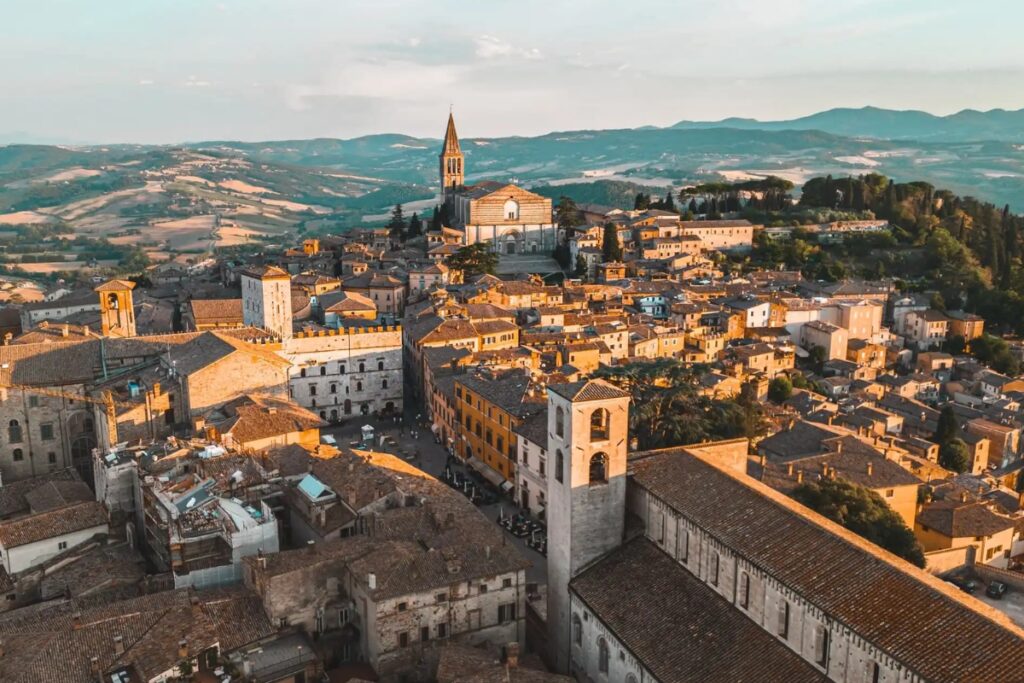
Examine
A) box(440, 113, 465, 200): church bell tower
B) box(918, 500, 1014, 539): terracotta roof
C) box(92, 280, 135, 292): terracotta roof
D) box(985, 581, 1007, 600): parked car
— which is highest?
box(440, 113, 465, 200): church bell tower

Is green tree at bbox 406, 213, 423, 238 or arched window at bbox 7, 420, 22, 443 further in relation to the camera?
green tree at bbox 406, 213, 423, 238

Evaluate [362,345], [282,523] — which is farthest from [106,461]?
[362,345]

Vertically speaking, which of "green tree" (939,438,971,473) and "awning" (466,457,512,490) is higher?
"awning" (466,457,512,490)

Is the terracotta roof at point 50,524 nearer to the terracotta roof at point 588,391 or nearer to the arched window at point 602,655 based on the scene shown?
the terracotta roof at point 588,391

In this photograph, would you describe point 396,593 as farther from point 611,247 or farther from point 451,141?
point 451,141

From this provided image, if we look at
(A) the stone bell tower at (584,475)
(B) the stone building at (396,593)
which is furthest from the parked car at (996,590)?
(B) the stone building at (396,593)

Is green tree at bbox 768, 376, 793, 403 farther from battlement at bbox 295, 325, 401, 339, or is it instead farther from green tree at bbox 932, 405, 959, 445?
battlement at bbox 295, 325, 401, 339

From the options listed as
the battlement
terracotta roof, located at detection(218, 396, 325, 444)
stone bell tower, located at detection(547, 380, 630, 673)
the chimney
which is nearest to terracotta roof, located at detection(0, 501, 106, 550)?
terracotta roof, located at detection(218, 396, 325, 444)
